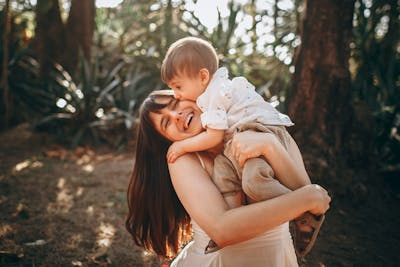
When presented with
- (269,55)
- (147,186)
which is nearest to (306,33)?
(147,186)

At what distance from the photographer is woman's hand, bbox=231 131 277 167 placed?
5.33 ft

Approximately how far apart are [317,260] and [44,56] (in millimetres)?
6531

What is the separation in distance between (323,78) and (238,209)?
8.61 feet

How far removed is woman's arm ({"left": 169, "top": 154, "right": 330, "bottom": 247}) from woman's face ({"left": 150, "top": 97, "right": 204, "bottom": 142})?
0.98 ft

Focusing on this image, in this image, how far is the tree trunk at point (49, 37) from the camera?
295 inches

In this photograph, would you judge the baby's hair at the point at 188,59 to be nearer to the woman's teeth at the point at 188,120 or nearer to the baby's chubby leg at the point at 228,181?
the woman's teeth at the point at 188,120

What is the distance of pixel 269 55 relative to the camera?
8531 millimetres

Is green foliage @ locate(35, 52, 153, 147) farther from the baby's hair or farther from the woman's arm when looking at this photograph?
the woman's arm

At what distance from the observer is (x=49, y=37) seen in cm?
752

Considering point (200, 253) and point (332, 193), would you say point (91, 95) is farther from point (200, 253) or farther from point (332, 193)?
point (200, 253)

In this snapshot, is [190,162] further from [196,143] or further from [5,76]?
[5,76]

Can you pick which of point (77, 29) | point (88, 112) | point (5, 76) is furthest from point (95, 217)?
point (77, 29)

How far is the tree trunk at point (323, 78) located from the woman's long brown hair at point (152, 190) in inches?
84.6

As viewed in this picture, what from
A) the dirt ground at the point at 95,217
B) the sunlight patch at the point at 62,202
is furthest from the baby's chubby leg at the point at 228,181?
the sunlight patch at the point at 62,202
